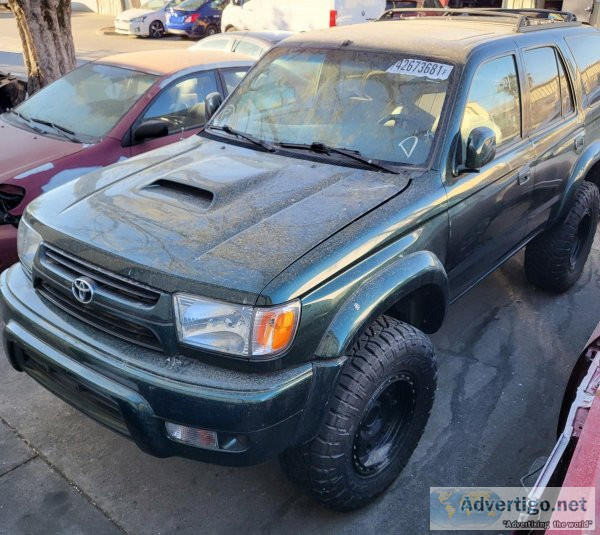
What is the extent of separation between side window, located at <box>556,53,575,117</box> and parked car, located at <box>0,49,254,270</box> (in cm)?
276

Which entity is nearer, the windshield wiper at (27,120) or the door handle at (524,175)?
the door handle at (524,175)

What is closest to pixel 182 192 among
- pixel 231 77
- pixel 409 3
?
pixel 231 77

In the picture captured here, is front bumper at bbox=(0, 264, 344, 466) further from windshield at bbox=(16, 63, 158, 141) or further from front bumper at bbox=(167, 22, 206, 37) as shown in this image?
front bumper at bbox=(167, 22, 206, 37)

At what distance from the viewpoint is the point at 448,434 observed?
10.5 feet

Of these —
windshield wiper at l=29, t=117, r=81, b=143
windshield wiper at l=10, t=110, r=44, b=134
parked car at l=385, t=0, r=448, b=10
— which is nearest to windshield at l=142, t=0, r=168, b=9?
parked car at l=385, t=0, r=448, b=10

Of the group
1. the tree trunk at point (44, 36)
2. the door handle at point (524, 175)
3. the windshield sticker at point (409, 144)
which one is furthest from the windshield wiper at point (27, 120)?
the door handle at point (524, 175)

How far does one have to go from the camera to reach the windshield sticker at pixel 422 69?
9.95 ft

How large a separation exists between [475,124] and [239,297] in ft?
5.62

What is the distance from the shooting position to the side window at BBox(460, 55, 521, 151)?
307 centimetres

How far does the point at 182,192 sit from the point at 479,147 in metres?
1.39

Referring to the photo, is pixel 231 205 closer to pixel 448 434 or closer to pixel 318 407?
pixel 318 407

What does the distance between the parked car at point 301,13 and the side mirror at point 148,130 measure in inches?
286

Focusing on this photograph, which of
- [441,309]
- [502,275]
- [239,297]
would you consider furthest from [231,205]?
[502,275]
